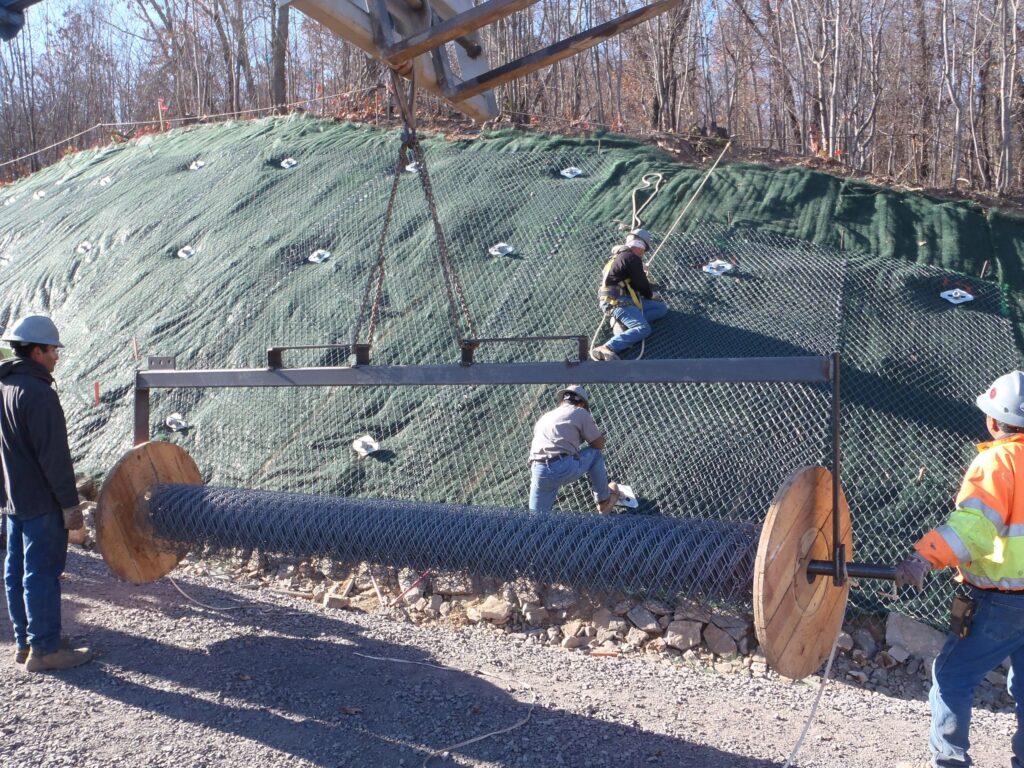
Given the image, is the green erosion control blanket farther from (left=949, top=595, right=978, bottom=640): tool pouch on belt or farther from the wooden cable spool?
the wooden cable spool

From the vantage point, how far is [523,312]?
355 inches

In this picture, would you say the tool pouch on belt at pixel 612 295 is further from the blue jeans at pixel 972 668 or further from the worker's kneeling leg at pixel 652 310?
the blue jeans at pixel 972 668

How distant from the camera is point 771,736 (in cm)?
455

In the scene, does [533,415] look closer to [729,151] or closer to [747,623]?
[747,623]

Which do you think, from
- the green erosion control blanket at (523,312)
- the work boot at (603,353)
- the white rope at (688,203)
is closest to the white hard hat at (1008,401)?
the green erosion control blanket at (523,312)

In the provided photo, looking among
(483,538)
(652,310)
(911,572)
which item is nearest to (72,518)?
(483,538)

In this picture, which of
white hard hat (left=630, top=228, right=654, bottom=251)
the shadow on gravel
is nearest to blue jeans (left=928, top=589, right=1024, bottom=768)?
the shadow on gravel

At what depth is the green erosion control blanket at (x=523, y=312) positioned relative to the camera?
7199 millimetres

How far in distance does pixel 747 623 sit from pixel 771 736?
1456 millimetres

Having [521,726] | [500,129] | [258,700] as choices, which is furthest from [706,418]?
[500,129]

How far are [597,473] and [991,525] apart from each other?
3.54 metres

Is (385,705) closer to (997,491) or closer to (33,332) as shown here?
(33,332)

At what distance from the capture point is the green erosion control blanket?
23.6ft

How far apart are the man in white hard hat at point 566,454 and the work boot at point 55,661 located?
127 inches
